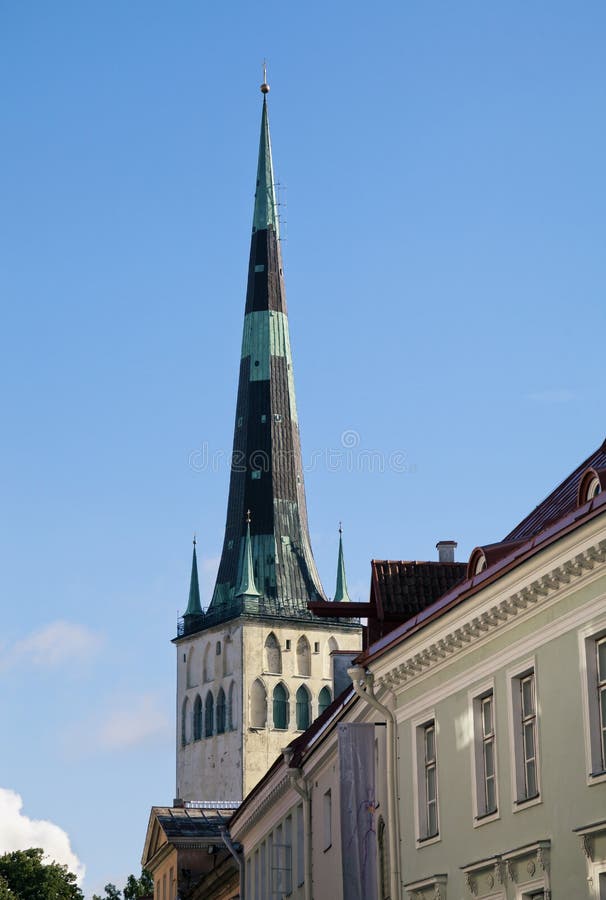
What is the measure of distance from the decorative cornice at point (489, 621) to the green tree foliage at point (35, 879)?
76.7 metres

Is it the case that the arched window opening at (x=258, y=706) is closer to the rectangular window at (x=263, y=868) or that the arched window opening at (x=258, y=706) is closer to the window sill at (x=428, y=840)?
the rectangular window at (x=263, y=868)

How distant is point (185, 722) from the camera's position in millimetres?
141375

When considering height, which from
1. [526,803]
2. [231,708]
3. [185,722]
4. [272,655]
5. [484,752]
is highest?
[272,655]

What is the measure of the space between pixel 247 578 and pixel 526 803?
112 m

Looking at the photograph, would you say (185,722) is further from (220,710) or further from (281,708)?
(281,708)

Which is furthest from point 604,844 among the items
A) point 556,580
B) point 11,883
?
point 11,883

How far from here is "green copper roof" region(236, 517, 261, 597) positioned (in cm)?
13488

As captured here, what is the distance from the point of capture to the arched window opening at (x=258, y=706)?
437 feet

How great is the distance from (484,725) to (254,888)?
22.3 metres

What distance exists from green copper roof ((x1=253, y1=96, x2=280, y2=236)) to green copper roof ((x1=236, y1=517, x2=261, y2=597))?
78.0ft

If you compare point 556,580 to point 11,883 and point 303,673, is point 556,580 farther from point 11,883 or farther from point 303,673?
point 303,673

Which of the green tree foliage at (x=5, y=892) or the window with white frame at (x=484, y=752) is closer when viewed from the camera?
the window with white frame at (x=484, y=752)

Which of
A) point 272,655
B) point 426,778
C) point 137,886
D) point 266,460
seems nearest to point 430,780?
point 426,778

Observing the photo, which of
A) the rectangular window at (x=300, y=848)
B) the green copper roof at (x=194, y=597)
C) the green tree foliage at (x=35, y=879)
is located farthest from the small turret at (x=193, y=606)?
the rectangular window at (x=300, y=848)
